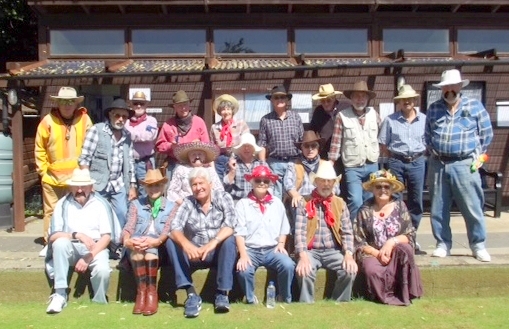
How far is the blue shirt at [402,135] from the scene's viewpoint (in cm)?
633

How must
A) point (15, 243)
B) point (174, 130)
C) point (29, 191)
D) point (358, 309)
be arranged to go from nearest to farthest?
point (358, 309) < point (174, 130) < point (15, 243) < point (29, 191)

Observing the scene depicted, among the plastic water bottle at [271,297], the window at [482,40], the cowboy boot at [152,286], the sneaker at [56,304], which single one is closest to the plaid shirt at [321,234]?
the plastic water bottle at [271,297]

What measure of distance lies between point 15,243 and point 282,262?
3.72 m

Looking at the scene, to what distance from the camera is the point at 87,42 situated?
9445mm

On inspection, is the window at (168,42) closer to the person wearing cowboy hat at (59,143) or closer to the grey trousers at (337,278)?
the person wearing cowboy hat at (59,143)

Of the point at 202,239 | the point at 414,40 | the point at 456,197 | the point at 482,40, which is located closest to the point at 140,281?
the point at 202,239

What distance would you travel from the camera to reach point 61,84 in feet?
28.0

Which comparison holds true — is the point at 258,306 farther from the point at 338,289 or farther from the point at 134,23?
the point at 134,23

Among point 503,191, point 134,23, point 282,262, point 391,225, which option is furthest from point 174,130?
point 503,191

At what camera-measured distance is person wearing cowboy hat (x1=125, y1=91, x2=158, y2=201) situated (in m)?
7.08

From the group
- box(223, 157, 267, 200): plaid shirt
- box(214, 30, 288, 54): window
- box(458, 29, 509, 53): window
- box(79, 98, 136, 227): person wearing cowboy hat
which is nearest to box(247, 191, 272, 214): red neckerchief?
box(223, 157, 267, 200): plaid shirt

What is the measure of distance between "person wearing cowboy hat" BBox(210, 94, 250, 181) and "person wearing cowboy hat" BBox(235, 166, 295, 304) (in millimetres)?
1055

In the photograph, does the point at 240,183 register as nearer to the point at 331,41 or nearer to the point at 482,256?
the point at 482,256

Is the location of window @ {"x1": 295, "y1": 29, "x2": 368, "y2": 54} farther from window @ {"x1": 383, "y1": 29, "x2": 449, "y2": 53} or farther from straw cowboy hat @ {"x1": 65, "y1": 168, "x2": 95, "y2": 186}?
straw cowboy hat @ {"x1": 65, "y1": 168, "x2": 95, "y2": 186}
